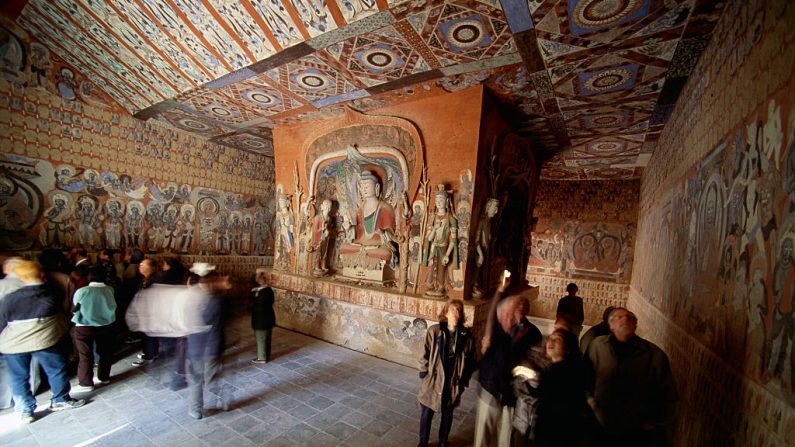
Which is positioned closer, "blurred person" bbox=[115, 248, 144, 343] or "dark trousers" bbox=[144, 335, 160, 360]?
"dark trousers" bbox=[144, 335, 160, 360]

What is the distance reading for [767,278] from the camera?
1966mm

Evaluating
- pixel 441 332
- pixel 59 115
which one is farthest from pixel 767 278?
pixel 59 115

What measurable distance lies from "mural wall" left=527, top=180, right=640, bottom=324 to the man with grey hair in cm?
1018

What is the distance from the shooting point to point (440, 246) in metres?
5.67

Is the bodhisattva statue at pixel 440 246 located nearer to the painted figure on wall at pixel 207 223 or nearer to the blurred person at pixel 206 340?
the blurred person at pixel 206 340

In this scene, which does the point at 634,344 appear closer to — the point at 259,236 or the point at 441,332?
the point at 441,332

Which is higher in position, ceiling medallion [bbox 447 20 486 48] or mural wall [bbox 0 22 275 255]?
ceiling medallion [bbox 447 20 486 48]

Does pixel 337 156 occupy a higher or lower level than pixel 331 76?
lower

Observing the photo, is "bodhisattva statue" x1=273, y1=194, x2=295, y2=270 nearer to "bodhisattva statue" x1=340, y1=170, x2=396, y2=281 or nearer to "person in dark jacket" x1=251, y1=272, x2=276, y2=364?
"bodhisattva statue" x1=340, y1=170, x2=396, y2=281

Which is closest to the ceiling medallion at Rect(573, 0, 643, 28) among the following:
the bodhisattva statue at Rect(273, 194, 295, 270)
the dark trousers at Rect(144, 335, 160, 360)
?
the bodhisattva statue at Rect(273, 194, 295, 270)

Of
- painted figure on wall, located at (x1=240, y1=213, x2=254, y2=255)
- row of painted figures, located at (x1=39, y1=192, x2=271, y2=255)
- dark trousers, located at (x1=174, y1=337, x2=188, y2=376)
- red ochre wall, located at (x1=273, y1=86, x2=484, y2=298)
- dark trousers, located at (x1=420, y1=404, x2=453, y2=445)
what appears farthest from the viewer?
painted figure on wall, located at (x1=240, y1=213, x2=254, y2=255)

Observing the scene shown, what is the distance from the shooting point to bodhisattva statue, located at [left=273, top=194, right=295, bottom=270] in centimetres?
802

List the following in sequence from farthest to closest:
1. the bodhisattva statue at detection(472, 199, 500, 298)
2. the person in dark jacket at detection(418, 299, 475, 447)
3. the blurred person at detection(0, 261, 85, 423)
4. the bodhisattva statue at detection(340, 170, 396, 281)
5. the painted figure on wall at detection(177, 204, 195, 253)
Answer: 1. the painted figure on wall at detection(177, 204, 195, 253)
2. the bodhisattva statue at detection(340, 170, 396, 281)
3. the bodhisattva statue at detection(472, 199, 500, 298)
4. the blurred person at detection(0, 261, 85, 423)
5. the person in dark jacket at detection(418, 299, 475, 447)

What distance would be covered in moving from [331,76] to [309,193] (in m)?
3.21
